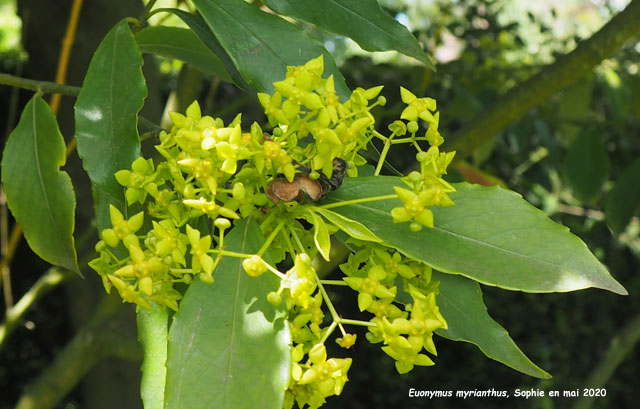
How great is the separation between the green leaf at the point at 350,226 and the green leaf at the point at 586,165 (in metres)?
1.51

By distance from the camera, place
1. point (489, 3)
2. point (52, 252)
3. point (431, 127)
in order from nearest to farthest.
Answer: point (431, 127), point (52, 252), point (489, 3)

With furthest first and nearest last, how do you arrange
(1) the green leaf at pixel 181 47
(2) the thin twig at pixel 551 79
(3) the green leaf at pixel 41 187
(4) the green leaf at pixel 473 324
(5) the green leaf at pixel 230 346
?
1. (2) the thin twig at pixel 551 79
2. (1) the green leaf at pixel 181 47
3. (3) the green leaf at pixel 41 187
4. (4) the green leaf at pixel 473 324
5. (5) the green leaf at pixel 230 346

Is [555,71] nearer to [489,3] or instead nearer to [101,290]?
[101,290]

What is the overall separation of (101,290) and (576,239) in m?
1.78

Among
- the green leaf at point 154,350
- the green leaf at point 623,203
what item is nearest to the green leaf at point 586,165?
the green leaf at point 623,203

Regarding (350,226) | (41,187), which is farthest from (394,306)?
(41,187)

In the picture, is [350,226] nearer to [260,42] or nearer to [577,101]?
[260,42]

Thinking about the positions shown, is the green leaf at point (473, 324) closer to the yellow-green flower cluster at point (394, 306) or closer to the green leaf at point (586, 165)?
the yellow-green flower cluster at point (394, 306)

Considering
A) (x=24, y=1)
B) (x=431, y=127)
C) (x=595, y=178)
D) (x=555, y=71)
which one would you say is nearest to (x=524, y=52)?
(x=595, y=178)

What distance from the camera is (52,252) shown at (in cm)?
89

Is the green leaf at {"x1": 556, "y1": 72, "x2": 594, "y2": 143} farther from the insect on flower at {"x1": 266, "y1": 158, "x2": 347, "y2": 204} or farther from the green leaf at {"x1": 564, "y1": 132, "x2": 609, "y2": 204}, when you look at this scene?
the insect on flower at {"x1": 266, "y1": 158, "x2": 347, "y2": 204}

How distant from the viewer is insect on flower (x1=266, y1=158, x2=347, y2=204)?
2.24 feet

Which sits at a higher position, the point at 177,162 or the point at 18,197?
the point at 177,162

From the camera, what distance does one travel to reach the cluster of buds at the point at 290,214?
2.16 ft
